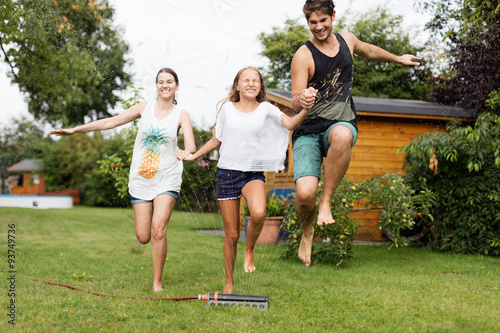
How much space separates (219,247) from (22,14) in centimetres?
611

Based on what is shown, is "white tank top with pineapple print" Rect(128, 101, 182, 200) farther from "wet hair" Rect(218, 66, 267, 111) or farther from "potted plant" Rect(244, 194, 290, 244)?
"potted plant" Rect(244, 194, 290, 244)

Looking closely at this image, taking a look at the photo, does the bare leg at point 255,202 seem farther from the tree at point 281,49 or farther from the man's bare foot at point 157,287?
the tree at point 281,49

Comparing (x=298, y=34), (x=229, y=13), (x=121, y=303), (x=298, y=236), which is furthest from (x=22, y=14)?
(x=298, y=34)

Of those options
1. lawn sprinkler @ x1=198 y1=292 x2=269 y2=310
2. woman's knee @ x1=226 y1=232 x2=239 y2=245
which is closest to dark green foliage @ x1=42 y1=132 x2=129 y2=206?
woman's knee @ x1=226 y1=232 x2=239 y2=245

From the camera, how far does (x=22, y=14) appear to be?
9.68 m

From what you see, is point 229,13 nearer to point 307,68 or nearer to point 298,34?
point 307,68

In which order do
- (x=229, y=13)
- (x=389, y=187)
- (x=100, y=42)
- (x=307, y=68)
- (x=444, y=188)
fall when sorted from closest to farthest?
1. (x=307, y=68)
2. (x=229, y=13)
3. (x=389, y=187)
4. (x=444, y=188)
5. (x=100, y=42)

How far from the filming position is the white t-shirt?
4.09 m

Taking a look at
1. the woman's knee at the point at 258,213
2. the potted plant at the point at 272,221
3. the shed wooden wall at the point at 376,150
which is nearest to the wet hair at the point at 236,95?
the woman's knee at the point at 258,213

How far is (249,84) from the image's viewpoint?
4172 millimetres

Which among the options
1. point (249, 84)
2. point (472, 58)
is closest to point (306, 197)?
point (249, 84)

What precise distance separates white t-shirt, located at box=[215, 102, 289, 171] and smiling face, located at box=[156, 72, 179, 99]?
0.86 m

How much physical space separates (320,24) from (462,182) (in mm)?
6024

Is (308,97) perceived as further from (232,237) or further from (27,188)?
(27,188)
